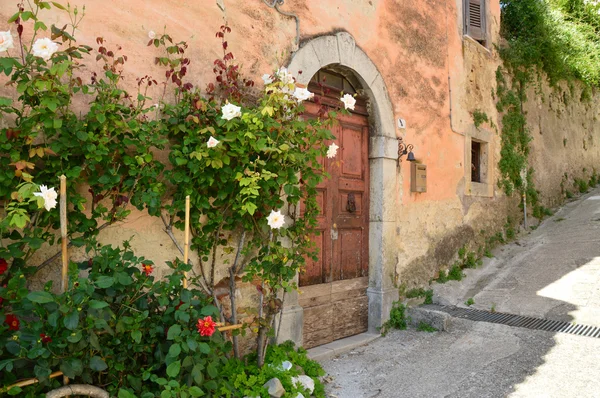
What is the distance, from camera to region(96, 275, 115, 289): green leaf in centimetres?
201

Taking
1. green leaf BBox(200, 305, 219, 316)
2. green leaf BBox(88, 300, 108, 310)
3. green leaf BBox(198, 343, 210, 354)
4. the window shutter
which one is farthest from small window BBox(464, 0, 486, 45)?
green leaf BBox(88, 300, 108, 310)

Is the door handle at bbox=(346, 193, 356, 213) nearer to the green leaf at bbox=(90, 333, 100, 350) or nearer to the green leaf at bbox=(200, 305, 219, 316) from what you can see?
the green leaf at bbox=(200, 305, 219, 316)

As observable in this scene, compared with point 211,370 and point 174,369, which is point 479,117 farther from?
point 174,369

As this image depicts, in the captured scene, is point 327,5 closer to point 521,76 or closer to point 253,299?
point 253,299

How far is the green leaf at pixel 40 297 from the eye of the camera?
180 cm

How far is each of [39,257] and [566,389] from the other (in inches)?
137

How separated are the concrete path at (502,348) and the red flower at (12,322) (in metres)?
2.10

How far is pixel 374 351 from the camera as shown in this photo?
4086 millimetres

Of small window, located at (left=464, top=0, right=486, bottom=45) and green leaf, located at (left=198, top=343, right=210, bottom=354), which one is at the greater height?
small window, located at (left=464, top=0, right=486, bottom=45)

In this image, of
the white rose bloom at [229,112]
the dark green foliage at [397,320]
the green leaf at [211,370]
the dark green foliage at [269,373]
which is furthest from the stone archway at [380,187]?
the green leaf at [211,370]

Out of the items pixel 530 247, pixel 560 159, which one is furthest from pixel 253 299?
pixel 560 159

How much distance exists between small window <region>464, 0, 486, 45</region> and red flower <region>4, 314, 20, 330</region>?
21.5 feet

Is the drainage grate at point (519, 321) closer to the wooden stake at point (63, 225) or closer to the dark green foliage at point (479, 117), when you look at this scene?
the dark green foliage at point (479, 117)

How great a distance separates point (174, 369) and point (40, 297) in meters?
0.67
